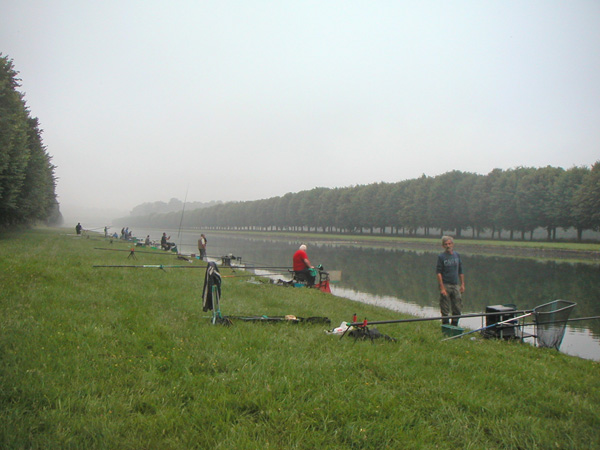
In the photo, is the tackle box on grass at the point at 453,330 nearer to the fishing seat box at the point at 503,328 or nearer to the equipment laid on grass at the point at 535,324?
the equipment laid on grass at the point at 535,324

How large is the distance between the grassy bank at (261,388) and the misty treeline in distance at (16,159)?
23.2 m

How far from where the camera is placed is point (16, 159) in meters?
28.0

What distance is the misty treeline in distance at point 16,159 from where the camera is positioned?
25.1 meters

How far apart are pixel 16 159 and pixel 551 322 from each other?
109ft

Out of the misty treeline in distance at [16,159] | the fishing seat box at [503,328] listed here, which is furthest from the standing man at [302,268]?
the misty treeline in distance at [16,159]

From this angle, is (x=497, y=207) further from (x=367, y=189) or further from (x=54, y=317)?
(x=54, y=317)

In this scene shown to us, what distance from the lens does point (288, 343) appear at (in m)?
6.33

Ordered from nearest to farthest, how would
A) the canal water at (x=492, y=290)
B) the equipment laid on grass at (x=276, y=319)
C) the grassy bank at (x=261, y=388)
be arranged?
1. the grassy bank at (x=261, y=388)
2. the equipment laid on grass at (x=276, y=319)
3. the canal water at (x=492, y=290)

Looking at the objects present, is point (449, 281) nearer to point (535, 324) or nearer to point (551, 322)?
point (535, 324)

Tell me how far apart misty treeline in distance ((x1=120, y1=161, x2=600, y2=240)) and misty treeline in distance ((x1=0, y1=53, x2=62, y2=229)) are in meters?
Answer: 64.3

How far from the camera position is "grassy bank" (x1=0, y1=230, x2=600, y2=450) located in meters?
3.65

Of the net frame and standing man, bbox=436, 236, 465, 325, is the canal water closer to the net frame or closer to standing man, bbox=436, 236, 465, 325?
the net frame

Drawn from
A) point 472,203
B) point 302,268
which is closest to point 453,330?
point 302,268

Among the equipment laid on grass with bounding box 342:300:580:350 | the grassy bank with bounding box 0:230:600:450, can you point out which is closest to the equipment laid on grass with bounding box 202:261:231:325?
the grassy bank with bounding box 0:230:600:450
